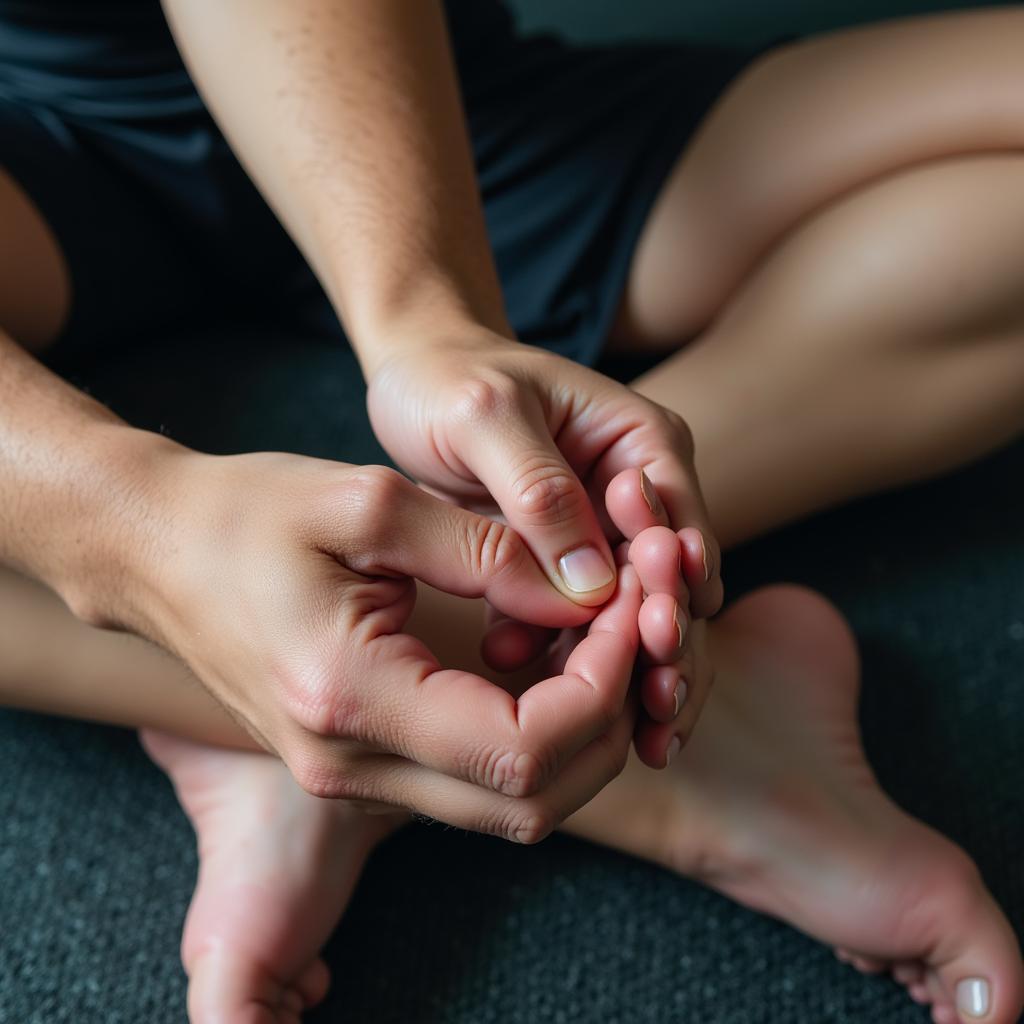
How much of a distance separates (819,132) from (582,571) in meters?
0.43

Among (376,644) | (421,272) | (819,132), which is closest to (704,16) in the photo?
(819,132)

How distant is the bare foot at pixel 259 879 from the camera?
0.55 meters

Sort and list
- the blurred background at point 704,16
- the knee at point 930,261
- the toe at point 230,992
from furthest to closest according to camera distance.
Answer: the blurred background at point 704,16 < the knee at point 930,261 < the toe at point 230,992

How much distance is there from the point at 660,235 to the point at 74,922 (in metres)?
0.59

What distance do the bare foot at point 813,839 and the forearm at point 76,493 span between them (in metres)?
0.30

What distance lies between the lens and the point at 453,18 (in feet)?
2.67

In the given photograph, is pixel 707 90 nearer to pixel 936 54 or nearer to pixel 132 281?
pixel 936 54

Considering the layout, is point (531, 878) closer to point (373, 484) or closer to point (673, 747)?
point (673, 747)

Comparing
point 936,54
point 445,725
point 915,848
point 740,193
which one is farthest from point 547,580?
point 936,54

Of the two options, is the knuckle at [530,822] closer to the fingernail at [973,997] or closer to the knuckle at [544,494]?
Answer: the knuckle at [544,494]

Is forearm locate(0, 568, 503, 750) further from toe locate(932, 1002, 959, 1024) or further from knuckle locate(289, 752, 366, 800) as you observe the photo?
toe locate(932, 1002, 959, 1024)

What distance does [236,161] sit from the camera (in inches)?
30.3

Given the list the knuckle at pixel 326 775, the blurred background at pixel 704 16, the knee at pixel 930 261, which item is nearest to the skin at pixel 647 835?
the knuckle at pixel 326 775

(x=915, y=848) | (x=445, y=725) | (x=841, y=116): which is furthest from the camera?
(x=841, y=116)
